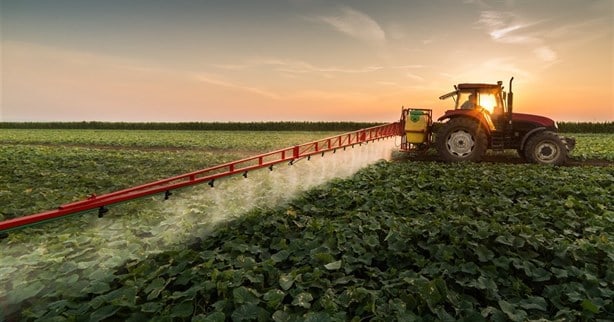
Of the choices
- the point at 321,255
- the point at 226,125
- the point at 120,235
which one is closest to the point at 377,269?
the point at 321,255

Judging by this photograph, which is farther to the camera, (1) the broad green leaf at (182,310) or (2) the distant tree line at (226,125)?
(2) the distant tree line at (226,125)

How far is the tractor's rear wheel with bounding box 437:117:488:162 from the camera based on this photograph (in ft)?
33.7

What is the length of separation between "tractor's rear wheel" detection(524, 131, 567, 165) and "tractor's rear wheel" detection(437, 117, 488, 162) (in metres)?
1.26

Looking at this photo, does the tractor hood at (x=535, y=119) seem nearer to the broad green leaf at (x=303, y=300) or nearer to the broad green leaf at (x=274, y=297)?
the broad green leaf at (x=303, y=300)

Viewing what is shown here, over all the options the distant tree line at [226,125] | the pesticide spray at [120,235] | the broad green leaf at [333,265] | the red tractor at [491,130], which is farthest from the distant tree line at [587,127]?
the broad green leaf at [333,265]

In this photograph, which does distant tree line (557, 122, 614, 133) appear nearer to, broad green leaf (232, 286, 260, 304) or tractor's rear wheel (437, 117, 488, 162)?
tractor's rear wheel (437, 117, 488, 162)

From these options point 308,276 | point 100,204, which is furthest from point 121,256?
point 308,276

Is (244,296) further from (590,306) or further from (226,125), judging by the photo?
(226,125)

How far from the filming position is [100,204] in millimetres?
3443

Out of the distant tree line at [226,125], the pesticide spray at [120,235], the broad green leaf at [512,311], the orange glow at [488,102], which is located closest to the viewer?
the broad green leaf at [512,311]

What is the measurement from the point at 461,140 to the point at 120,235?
916cm

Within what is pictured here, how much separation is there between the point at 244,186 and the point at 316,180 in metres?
2.13

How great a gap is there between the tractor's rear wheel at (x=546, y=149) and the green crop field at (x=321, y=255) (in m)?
3.34

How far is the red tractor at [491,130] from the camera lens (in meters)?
10.3
